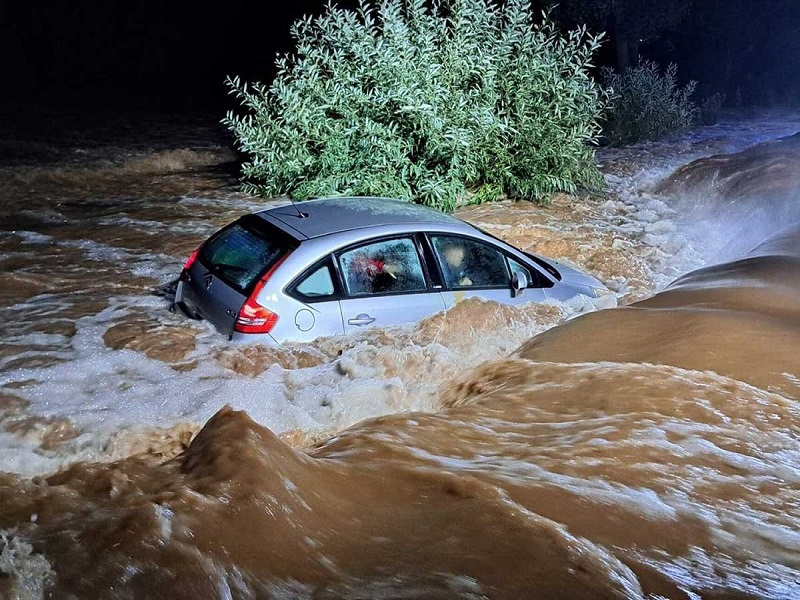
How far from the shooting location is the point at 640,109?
67.3 feet

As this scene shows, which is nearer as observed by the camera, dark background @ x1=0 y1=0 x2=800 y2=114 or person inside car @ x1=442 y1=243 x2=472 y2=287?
person inside car @ x1=442 y1=243 x2=472 y2=287

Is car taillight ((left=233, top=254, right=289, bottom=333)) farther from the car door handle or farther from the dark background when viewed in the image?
the dark background

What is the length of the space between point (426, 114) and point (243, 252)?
5697mm

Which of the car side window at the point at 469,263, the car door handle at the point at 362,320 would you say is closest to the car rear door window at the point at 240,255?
the car door handle at the point at 362,320

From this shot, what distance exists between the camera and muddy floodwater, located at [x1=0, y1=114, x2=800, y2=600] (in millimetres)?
3408

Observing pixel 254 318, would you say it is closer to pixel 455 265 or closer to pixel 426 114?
pixel 455 265

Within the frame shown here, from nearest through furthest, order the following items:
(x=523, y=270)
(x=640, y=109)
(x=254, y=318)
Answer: (x=254, y=318) < (x=523, y=270) < (x=640, y=109)

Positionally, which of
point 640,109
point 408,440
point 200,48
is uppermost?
point 200,48

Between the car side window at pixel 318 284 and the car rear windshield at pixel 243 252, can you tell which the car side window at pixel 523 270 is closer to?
the car side window at pixel 318 284

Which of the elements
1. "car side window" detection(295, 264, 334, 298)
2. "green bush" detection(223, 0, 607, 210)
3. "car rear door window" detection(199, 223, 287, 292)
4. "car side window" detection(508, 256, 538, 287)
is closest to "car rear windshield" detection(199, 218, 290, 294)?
"car rear door window" detection(199, 223, 287, 292)

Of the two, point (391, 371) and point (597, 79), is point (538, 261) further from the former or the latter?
point (597, 79)

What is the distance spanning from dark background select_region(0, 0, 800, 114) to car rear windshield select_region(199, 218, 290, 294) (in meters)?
19.4

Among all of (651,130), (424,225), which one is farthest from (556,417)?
(651,130)

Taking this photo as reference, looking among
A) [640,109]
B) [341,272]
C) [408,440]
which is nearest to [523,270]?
[341,272]
